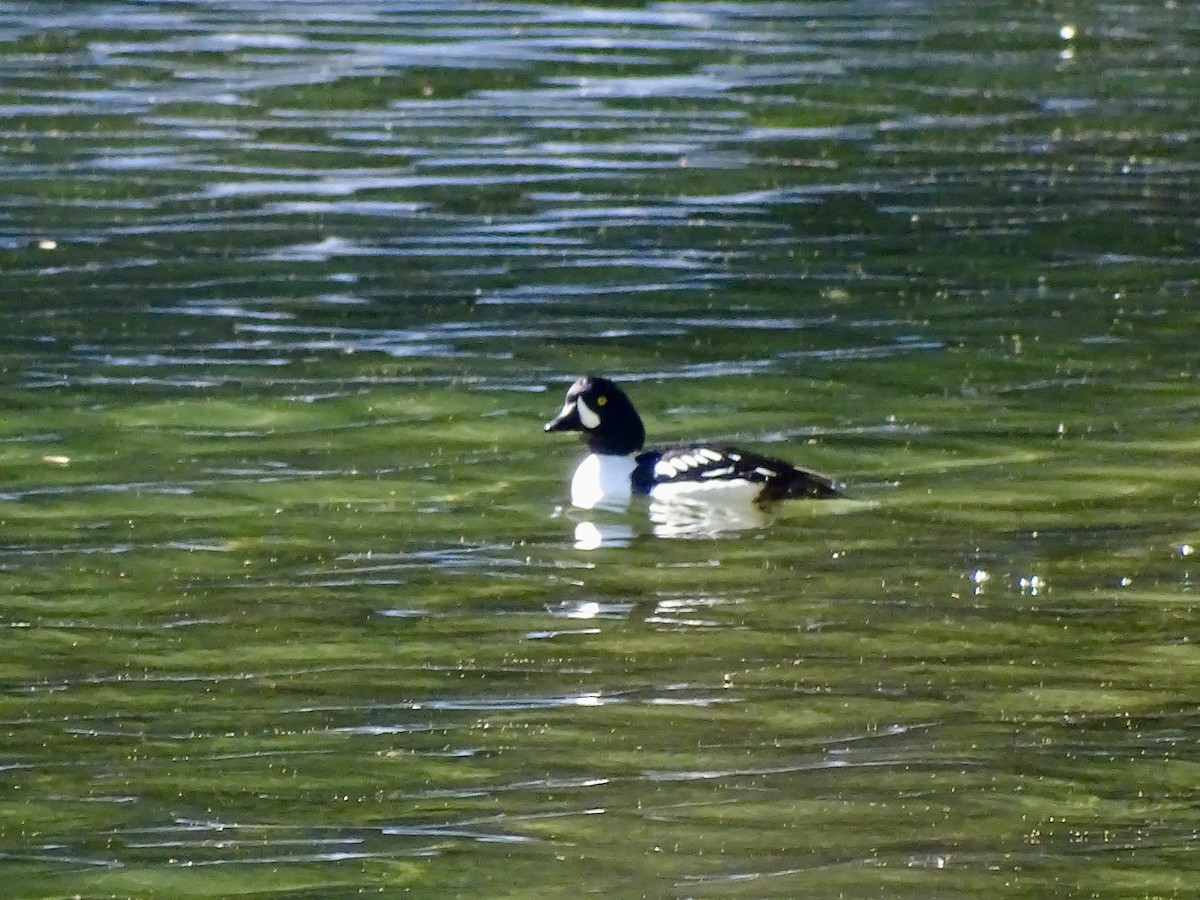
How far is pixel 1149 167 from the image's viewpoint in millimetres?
17531

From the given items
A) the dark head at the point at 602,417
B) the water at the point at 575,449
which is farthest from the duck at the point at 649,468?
the water at the point at 575,449

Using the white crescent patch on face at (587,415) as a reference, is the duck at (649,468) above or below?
below

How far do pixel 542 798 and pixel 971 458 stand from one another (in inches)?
172

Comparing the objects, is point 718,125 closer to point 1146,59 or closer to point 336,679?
point 1146,59

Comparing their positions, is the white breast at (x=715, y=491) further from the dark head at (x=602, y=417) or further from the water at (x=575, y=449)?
the dark head at (x=602, y=417)

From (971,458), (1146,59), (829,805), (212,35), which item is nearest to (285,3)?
(212,35)

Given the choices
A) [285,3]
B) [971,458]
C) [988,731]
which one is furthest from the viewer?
[285,3]

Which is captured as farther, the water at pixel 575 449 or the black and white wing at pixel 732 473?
the black and white wing at pixel 732 473

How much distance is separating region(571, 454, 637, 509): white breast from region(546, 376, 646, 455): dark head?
0.41 feet

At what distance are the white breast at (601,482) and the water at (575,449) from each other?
0.16 m

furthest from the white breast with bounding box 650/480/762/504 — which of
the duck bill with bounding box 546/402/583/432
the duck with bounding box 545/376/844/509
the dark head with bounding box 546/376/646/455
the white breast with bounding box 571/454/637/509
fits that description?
the duck bill with bounding box 546/402/583/432

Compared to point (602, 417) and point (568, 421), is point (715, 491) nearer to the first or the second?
point (602, 417)

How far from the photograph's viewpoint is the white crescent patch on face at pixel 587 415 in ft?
35.0

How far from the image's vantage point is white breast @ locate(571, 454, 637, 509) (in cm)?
1024
